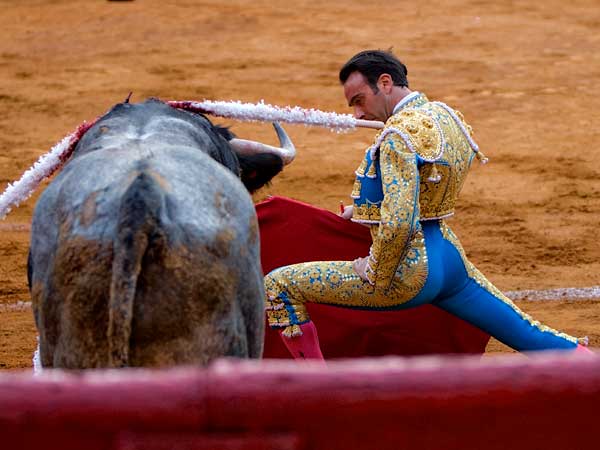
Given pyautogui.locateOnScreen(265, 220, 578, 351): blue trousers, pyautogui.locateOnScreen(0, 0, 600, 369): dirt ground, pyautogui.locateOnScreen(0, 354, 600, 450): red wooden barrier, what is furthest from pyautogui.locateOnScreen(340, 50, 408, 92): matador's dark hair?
pyautogui.locateOnScreen(0, 354, 600, 450): red wooden barrier

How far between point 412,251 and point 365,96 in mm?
532

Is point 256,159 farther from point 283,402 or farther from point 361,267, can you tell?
point 283,402

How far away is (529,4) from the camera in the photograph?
12.4 m

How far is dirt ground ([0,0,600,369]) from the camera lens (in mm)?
6242

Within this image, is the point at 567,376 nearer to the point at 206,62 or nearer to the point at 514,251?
the point at 514,251

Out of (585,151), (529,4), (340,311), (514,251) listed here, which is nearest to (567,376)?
(340,311)

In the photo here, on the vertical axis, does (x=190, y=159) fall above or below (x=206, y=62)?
above

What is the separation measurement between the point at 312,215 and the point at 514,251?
2099 mm

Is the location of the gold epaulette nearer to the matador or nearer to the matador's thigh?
the matador

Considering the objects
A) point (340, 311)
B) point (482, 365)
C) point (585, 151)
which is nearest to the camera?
point (482, 365)

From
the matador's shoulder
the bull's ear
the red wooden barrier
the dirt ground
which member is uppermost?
the red wooden barrier

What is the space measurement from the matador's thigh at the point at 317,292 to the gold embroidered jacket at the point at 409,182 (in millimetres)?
72

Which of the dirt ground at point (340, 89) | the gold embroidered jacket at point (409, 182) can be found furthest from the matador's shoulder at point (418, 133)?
the dirt ground at point (340, 89)

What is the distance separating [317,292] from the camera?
3.86 m
